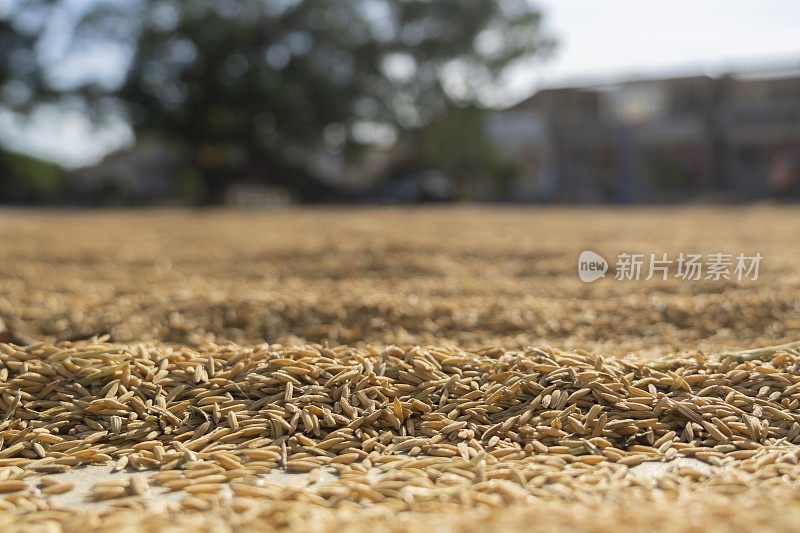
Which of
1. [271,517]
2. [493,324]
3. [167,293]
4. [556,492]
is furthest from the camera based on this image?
[167,293]

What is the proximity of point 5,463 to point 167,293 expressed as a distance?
2.05 meters

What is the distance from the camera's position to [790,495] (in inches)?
57.4

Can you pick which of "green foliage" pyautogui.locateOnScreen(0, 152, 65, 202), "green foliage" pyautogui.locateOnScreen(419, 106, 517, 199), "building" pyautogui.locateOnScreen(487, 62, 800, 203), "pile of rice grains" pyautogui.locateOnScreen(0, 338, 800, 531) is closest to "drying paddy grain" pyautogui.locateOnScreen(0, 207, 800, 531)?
"pile of rice grains" pyautogui.locateOnScreen(0, 338, 800, 531)

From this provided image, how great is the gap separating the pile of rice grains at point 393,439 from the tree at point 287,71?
1678cm

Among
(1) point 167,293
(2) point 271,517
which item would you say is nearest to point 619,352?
(2) point 271,517

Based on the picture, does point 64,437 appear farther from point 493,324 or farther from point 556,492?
point 493,324

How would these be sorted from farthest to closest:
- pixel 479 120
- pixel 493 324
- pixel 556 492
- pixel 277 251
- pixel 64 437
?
pixel 479 120, pixel 277 251, pixel 493 324, pixel 64 437, pixel 556 492

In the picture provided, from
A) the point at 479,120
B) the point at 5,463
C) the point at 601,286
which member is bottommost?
the point at 5,463

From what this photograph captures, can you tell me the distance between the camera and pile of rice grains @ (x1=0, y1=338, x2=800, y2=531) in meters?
1.44

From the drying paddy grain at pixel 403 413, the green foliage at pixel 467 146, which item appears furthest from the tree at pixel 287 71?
the drying paddy grain at pixel 403 413

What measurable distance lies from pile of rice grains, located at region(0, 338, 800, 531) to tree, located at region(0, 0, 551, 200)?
55.1ft

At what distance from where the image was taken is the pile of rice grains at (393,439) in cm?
144

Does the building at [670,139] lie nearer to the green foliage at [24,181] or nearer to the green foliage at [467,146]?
the green foliage at [467,146]

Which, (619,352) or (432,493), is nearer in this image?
(432,493)
